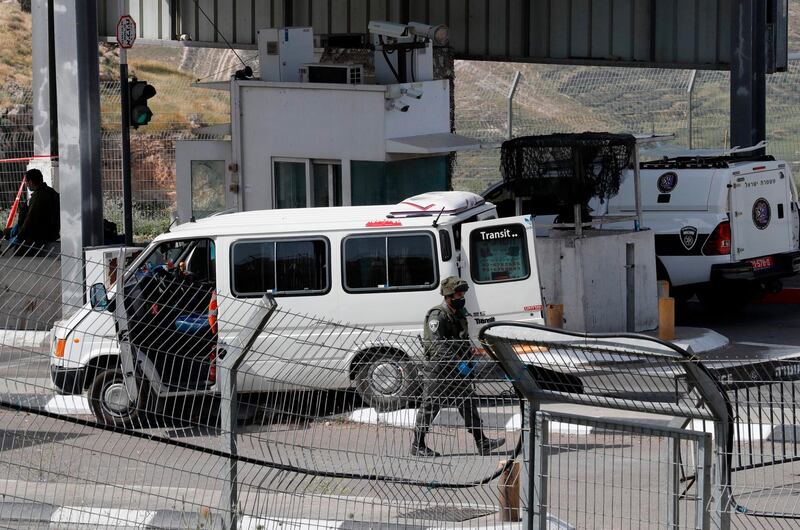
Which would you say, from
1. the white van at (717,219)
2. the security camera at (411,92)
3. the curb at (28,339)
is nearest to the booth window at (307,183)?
the security camera at (411,92)

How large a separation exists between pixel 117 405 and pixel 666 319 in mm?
9153

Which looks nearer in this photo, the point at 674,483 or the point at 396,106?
the point at 674,483

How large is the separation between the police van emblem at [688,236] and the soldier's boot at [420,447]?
35.2 feet

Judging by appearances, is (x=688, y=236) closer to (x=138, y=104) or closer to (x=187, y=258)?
(x=187, y=258)

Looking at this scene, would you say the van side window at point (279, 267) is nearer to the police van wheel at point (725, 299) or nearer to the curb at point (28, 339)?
the curb at point (28, 339)

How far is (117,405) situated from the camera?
7.40 m

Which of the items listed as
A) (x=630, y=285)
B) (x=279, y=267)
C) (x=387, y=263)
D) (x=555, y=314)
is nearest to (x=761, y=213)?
(x=630, y=285)

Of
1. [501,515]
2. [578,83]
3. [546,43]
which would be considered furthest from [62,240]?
[578,83]

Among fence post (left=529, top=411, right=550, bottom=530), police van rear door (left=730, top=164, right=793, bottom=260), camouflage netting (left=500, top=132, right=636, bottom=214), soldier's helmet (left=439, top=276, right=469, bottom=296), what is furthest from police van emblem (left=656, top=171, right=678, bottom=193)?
fence post (left=529, top=411, right=550, bottom=530)

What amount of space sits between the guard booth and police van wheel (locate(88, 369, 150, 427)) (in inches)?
305

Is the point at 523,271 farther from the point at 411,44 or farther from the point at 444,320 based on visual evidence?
the point at 411,44

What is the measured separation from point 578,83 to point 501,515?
4863 cm

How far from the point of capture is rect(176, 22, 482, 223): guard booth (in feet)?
59.1

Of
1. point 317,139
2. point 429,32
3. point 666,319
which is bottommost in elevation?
point 666,319
